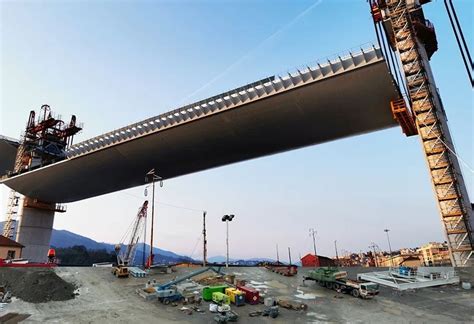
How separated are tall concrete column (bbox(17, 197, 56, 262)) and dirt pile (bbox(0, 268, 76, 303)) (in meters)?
52.9

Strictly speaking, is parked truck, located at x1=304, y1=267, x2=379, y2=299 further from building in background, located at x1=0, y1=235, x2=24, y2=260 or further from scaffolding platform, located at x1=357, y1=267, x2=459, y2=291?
building in background, located at x1=0, y1=235, x2=24, y2=260

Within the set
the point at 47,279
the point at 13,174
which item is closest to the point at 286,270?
the point at 47,279

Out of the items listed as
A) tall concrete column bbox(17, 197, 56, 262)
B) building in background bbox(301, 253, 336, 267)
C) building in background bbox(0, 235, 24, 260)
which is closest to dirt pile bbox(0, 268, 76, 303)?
building in background bbox(0, 235, 24, 260)

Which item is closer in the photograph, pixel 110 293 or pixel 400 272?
pixel 110 293

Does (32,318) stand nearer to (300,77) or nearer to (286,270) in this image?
(286,270)

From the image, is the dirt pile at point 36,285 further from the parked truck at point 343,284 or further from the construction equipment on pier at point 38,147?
the construction equipment on pier at point 38,147

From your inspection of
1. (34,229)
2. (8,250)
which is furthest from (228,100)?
(34,229)

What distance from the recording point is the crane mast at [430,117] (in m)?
39.4

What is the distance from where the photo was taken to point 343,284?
24328 millimetres

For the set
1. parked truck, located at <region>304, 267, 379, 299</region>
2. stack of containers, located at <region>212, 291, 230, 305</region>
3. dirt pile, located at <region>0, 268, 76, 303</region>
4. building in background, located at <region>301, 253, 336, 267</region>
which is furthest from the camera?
building in background, located at <region>301, 253, 336, 267</region>

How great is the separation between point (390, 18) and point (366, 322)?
50.9 metres

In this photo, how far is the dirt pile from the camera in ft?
69.9

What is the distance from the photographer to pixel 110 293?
23266 millimetres

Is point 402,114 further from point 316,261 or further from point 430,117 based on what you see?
point 316,261
